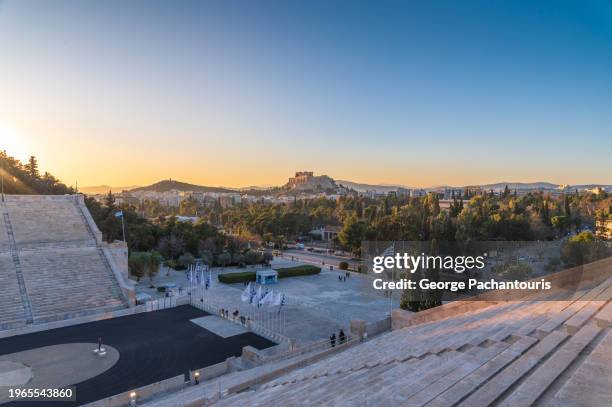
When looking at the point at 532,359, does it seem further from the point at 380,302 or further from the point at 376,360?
the point at 380,302

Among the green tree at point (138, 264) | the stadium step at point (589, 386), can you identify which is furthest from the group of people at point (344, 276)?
the stadium step at point (589, 386)

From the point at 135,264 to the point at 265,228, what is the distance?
29.4 m

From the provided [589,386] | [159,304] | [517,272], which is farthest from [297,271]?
[589,386]

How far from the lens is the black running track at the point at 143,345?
13031 mm

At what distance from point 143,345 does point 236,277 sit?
46.9 feet

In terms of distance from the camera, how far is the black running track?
1303 centimetres

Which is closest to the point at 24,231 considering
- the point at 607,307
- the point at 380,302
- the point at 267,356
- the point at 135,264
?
the point at 135,264

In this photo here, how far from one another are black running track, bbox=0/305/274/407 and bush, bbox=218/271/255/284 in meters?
9.29

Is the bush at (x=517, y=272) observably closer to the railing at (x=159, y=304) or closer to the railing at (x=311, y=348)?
the railing at (x=311, y=348)

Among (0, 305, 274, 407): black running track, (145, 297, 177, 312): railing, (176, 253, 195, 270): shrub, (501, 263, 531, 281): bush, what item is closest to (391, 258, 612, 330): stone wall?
(0, 305, 274, 407): black running track

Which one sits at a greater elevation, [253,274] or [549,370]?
[549,370]

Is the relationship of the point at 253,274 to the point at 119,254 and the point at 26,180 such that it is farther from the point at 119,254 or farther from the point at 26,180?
Result: the point at 26,180

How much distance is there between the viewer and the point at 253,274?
102 feet

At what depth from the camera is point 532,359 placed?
22.1 feet
